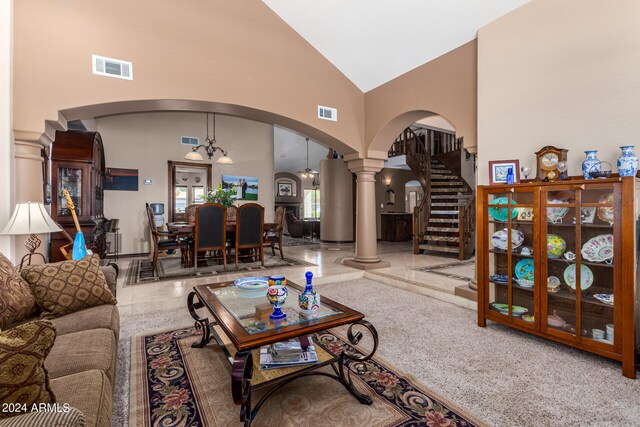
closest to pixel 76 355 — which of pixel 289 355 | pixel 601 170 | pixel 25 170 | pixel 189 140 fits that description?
pixel 289 355

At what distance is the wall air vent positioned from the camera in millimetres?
7398

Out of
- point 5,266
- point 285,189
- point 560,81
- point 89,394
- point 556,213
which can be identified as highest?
point 560,81

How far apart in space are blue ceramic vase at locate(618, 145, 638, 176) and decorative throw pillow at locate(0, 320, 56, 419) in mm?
3353

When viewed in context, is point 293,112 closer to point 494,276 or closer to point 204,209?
point 204,209

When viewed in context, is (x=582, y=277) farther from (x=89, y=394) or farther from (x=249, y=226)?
(x=249, y=226)

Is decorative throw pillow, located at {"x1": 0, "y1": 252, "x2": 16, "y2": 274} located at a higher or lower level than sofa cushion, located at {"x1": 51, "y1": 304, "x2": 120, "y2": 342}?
higher

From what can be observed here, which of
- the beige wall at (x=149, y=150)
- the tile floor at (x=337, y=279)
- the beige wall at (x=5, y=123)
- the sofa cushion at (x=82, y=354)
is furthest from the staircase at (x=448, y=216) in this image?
the beige wall at (x=5, y=123)

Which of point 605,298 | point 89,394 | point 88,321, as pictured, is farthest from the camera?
point 605,298

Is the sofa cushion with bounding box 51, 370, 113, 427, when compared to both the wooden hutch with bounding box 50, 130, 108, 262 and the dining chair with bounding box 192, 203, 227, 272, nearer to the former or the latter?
the dining chair with bounding box 192, 203, 227, 272

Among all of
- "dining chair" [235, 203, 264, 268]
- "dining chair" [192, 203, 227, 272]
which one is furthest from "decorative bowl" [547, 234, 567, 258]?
"dining chair" [192, 203, 227, 272]

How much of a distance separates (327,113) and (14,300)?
4.16 metres

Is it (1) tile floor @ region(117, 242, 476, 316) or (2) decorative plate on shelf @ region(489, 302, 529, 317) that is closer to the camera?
(2) decorative plate on shelf @ region(489, 302, 529, 317)

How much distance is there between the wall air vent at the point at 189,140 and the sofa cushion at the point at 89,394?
687 cm

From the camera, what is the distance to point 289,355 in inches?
78.1
